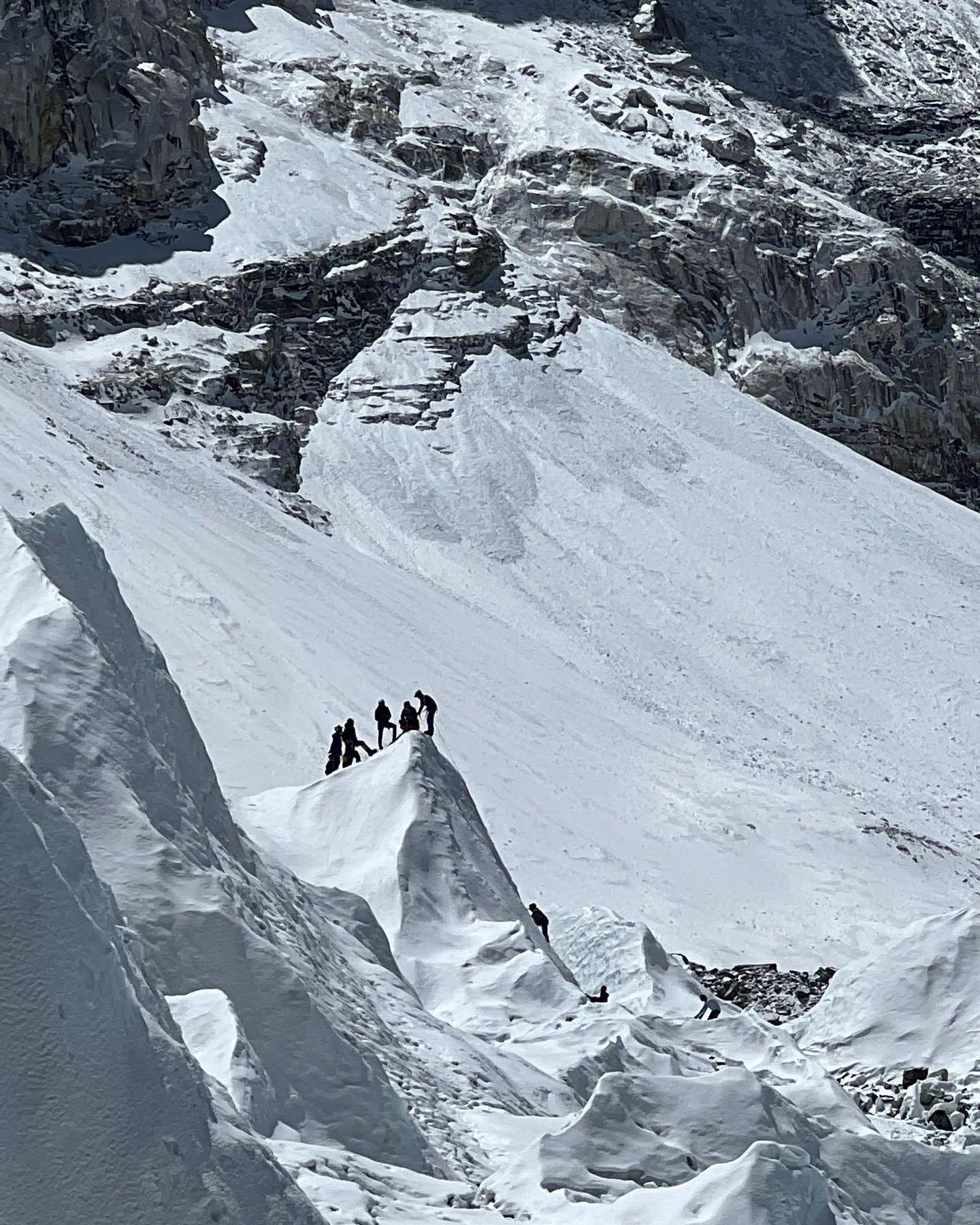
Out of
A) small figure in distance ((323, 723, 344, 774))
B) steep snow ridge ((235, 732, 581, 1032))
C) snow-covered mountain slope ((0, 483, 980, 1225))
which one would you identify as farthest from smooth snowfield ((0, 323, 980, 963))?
snow-covered mountain slope ((0, 483, 980, 1225))

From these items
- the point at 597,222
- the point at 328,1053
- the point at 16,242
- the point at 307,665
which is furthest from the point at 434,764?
the point at 597,222

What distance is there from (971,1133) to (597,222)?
70621 millimetres

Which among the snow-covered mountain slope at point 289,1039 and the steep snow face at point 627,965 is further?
the steep snow face at point 627,965

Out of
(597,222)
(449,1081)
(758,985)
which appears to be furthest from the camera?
(597,222)

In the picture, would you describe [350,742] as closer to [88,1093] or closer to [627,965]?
[627,965]

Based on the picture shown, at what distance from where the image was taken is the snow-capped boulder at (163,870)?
383 inches

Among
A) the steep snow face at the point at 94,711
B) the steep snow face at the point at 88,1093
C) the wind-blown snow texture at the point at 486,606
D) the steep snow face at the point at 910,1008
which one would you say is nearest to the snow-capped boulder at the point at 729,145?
the wind-blown snow texture at the point at 486,606

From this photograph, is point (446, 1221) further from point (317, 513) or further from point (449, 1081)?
point (317, 513)

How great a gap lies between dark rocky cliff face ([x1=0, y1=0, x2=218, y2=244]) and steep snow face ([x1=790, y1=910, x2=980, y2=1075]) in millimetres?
54517

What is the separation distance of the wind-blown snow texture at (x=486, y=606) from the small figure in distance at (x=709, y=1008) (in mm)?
252

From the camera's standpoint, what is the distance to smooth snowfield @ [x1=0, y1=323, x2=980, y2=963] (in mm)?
32969

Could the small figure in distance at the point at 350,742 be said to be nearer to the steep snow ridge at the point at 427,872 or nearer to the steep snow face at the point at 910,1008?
the steep snow ridge at the point at 427,872

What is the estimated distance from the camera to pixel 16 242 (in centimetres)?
6544

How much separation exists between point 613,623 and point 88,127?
32370 millimetres
